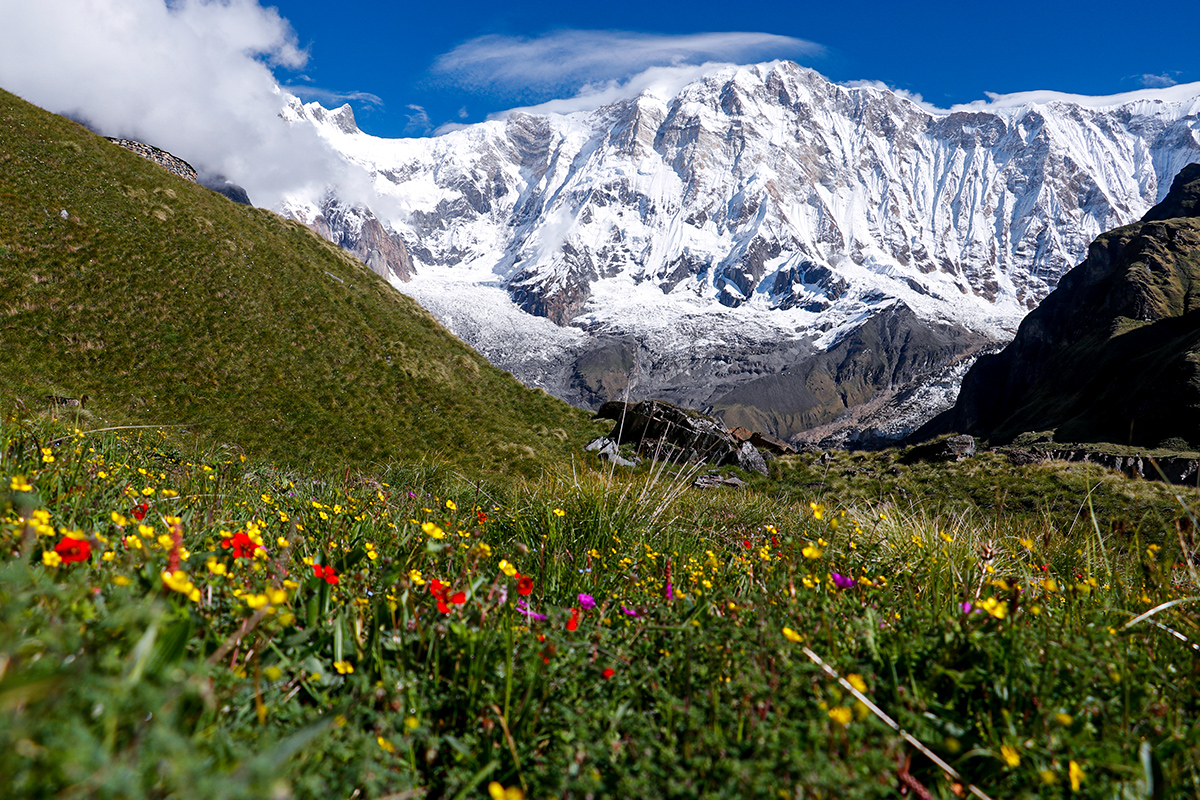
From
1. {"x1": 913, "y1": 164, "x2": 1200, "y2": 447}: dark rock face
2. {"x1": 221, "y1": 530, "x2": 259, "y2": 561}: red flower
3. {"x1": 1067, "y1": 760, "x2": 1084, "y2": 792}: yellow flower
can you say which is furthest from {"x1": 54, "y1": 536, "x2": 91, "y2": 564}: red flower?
{"x1": 913, "y1": 164, "x2": 1200, "y2": 447}: dark rock face

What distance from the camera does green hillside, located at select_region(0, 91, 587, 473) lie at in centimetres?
1502

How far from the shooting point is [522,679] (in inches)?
94.0

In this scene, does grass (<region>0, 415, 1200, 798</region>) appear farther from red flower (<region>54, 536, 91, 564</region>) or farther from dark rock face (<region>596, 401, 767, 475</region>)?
dark rock face (<region>596, 401, 767, 475</region>)

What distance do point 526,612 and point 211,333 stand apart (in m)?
19.5

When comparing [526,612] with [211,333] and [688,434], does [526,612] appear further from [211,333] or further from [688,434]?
[211,333]

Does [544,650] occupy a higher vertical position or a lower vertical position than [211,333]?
lower

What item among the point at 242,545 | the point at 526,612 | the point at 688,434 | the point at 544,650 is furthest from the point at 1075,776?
the point at 688,434

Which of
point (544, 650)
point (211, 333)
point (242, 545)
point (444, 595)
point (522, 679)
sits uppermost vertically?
point (211, 333)

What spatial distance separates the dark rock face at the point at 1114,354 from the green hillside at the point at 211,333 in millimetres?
55716

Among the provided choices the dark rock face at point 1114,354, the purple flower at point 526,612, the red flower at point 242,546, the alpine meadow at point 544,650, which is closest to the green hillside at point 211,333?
the alpine meadow at point 544,650

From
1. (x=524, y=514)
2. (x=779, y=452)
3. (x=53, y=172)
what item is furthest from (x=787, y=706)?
(x=53, y=172)

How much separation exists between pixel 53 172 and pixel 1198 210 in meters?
230

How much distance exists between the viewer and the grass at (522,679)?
149cm

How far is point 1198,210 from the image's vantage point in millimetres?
155375
